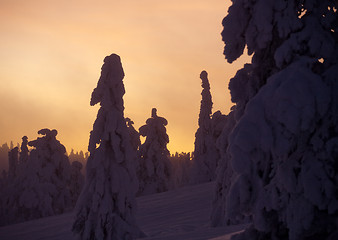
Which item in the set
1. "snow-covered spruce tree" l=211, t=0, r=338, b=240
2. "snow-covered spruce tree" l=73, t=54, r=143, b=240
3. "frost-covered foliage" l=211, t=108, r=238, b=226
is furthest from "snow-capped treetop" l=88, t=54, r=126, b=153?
"snow-covered spruce tree" l=211, t=0, r=338, b=240

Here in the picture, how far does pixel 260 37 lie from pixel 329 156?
2377mm

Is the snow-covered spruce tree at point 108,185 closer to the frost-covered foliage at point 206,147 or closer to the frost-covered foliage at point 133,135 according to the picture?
the frost-covered foliage at point 206,147

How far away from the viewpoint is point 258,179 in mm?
6363

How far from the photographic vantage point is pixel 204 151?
43.0 meters

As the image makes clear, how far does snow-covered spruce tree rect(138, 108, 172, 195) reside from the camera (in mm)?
43156

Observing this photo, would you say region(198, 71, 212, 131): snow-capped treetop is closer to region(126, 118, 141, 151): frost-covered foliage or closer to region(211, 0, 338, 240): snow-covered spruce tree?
region(126, 118, 141, 151): frost-covered foliage

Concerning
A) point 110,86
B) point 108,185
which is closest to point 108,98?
point 110,86

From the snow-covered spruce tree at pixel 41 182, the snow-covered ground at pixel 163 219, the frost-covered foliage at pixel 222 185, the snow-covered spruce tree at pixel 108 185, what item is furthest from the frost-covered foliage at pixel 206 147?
the snow-covered spruce tree at pixel 108 185

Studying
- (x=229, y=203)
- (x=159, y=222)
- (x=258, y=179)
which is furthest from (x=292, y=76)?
(x=159, y=222)

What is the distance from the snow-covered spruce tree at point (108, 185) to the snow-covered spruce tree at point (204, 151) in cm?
2368

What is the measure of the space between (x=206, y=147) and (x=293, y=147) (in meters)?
36.7

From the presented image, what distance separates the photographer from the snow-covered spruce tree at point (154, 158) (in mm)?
43156

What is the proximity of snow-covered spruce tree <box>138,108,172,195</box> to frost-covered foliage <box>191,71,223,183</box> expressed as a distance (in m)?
2.96

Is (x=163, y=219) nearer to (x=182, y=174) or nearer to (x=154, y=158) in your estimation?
(x=154, y=158)
